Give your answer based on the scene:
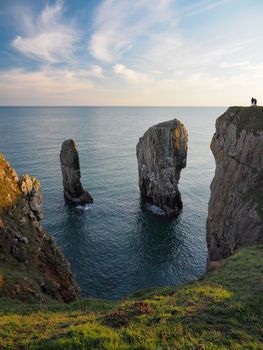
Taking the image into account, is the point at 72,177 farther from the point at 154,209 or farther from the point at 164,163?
the point at 164,163

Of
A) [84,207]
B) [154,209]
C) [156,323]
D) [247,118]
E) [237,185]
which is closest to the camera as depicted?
[156,323]

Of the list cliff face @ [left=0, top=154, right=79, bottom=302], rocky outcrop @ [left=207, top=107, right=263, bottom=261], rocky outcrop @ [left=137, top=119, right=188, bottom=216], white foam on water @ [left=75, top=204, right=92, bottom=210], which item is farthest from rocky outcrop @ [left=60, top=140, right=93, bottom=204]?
cliff face @ [left=0, top=154, right=79, bottom=302]

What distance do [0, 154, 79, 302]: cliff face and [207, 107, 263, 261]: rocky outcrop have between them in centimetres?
2369

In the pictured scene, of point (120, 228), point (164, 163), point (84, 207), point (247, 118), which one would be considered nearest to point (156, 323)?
point (247, 118)

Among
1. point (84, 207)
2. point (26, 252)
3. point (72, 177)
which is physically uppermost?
point (26, 252)

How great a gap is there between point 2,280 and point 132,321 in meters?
14.7

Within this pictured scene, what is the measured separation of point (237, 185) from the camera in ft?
147

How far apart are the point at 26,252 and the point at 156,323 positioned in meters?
19.8

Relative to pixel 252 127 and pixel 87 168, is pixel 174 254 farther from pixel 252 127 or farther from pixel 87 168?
pixel 87 168

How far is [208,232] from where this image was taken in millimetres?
50875

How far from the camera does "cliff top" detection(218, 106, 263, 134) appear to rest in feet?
147

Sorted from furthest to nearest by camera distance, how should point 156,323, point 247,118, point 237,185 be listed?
point 247,118 → point 237,185 → point 156,323

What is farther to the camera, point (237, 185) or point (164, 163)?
point (164, 163)

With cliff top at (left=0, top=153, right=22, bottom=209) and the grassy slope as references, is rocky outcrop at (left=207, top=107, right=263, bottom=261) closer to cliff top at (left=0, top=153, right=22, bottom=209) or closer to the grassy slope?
the grassy slope
